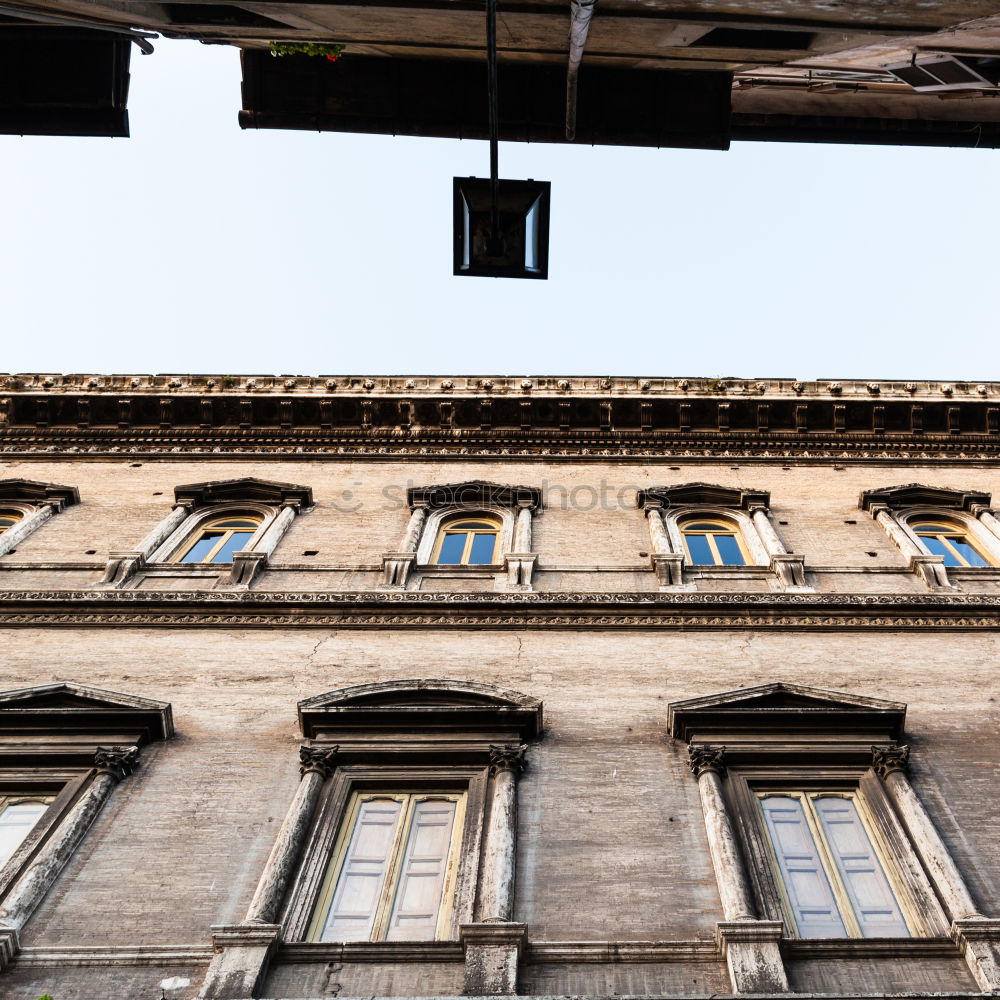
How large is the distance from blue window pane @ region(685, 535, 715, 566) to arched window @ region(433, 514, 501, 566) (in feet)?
8.29

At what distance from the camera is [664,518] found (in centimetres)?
1481

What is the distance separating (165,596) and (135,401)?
6784 mm

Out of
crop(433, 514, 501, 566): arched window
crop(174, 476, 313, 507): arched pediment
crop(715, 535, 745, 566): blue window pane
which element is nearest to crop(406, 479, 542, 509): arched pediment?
crop(433, 514, 501, 566): arched window

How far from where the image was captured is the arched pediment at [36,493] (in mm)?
15477

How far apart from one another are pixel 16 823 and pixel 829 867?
641 cm

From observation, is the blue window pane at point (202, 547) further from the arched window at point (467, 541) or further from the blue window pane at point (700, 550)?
the blue window pane at point (700, 550)

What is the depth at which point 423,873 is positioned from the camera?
8.30 m

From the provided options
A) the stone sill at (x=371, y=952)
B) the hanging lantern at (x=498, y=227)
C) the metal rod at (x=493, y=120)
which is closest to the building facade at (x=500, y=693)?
the stone sill at (x=371, y=952)

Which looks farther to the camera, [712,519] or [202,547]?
[712,519]

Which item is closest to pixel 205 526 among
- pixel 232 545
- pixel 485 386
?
pixel 232 545

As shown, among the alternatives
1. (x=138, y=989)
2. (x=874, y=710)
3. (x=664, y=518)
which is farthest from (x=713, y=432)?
(x=138, y=989)

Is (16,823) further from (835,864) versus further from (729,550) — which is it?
(729,550)

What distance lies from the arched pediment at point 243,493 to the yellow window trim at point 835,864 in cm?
843

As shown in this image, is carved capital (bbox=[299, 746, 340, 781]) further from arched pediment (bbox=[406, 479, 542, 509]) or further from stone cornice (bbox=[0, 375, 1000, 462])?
stone cornice (bbox=[0, 375, 1000, 462])
